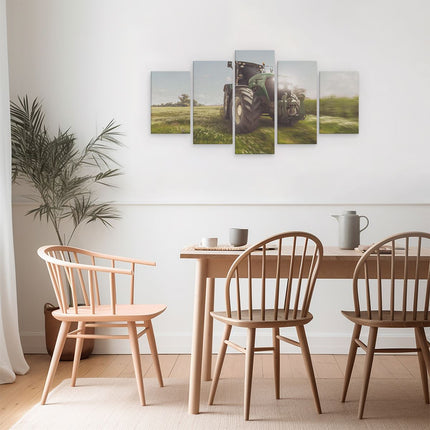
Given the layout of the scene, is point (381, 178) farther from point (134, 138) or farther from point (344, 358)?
point (134, 138)

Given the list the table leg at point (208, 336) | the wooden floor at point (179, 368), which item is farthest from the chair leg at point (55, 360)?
the table leg at point (208, 336)

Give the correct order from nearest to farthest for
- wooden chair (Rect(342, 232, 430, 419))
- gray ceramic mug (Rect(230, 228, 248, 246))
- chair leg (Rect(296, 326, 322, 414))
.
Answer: wooden chair (Rect(342, 232, 430, 419))
chair leg (Rect(296, 326, 322, 414))
gray ceramic mug (Rect(230, 228, 248, 246))

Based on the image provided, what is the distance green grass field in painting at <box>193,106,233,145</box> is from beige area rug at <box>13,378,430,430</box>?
1.61 metres

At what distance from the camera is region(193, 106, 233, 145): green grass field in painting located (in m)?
3.87

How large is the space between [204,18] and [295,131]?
1.00 metres

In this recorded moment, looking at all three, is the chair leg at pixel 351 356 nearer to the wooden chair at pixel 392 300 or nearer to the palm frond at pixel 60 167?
the wooden chair at pixel 392 300

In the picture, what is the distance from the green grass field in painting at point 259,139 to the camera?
3.86 meters

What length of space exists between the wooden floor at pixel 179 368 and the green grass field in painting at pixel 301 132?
1.45 metres

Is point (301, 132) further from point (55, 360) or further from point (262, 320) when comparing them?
point (55, 360)

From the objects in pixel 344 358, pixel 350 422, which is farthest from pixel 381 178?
pixel 350 422

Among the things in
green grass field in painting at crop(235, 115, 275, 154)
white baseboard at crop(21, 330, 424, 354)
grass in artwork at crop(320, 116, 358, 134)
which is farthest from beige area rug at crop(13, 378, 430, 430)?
grass in artwork at crop(320, 116, 358, 134)

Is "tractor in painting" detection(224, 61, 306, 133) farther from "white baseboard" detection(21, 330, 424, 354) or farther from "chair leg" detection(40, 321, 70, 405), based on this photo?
"chair leg" detection(40, 321, 70, 405)

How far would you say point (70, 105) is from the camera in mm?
3924

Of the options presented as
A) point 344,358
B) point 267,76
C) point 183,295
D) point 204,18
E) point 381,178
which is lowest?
point 344,358
